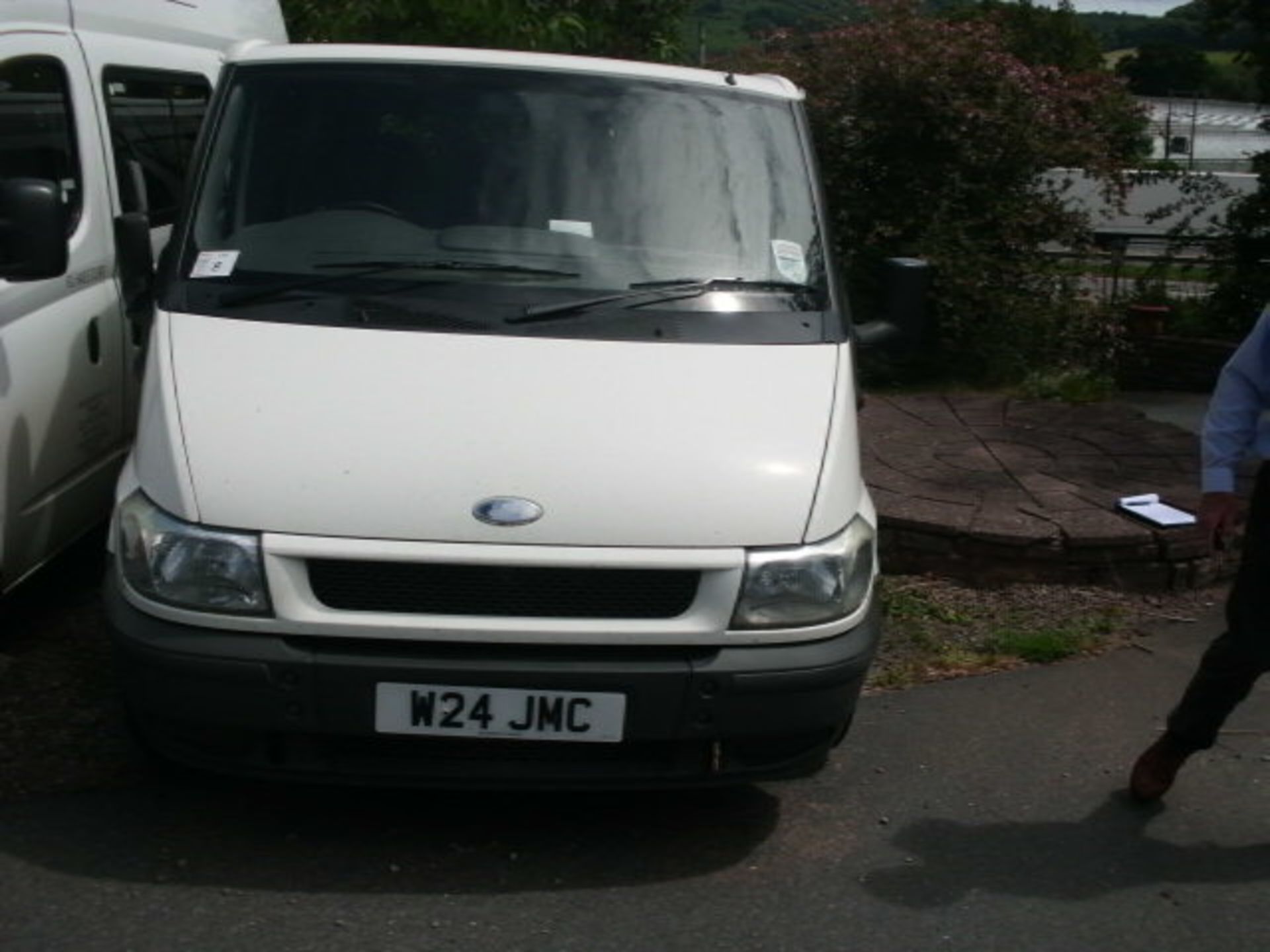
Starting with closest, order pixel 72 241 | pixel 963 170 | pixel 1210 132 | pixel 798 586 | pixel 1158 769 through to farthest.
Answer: pixel 798 586 < pixel 1158 769 < pixel 72 241 < pixel 963 170 < pixel 1210 132

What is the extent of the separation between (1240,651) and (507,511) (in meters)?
1.92

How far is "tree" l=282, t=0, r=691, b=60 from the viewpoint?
884cm

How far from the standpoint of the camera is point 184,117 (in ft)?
22.8

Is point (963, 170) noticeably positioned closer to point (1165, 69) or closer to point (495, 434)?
point (495, 434)

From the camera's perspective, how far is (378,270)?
4.55 meters

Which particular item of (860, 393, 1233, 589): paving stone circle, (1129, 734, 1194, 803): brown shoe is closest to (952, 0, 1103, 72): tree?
(860, 393, 1233, 589): paving stone circle

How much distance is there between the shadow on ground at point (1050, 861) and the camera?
13.0 ft

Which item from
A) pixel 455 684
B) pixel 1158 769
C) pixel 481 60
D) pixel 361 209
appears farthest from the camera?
pixel 481 60

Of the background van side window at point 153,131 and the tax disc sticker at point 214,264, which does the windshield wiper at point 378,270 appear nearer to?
the tax disc sticker at point 214,264

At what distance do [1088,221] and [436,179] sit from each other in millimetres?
5954

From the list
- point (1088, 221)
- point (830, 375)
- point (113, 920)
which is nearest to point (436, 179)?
point (830, 375)

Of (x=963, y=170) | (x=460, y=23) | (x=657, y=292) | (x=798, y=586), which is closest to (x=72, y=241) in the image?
(x=657, y=292)

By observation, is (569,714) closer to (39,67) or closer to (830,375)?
(830,375)

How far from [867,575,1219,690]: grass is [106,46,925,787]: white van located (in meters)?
1.36
